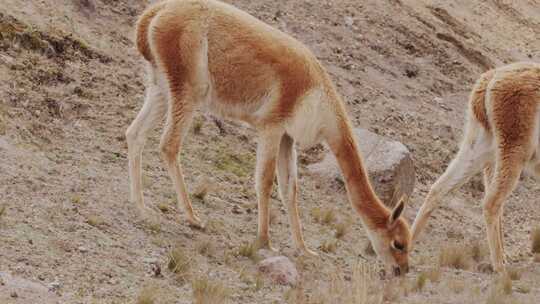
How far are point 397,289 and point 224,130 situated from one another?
183 inches

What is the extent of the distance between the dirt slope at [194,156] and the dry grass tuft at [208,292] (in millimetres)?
108

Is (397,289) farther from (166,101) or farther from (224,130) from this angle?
Result: (224,130)

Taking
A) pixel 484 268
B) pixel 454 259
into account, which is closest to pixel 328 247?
pixel 454 259

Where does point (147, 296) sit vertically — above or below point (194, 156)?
above

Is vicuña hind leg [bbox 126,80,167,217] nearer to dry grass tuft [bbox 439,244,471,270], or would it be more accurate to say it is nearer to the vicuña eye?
the vicuña eye

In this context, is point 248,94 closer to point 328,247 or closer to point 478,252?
point 328,247

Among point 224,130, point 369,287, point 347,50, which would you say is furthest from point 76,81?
point 347,50

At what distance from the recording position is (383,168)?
37.8ft

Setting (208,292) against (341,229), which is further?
(341,229)

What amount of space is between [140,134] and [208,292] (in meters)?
2.42

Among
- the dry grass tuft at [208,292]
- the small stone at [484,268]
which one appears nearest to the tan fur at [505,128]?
the small stone at [484,268]

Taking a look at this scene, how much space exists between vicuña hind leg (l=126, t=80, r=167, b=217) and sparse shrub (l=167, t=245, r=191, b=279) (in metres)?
1.10

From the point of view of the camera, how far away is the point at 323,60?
15031 millimetres

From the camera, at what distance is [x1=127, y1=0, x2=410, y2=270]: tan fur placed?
28.0 ft
